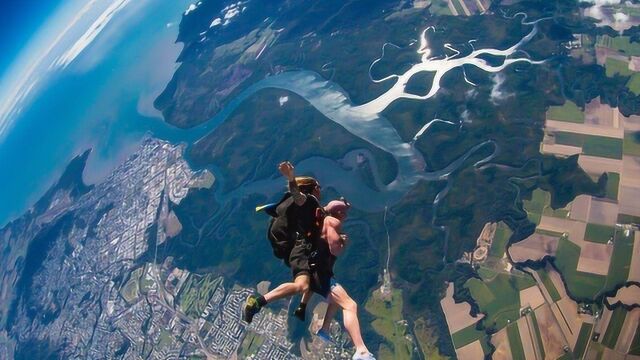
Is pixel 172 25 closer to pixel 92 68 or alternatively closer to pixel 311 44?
pixel 92 68

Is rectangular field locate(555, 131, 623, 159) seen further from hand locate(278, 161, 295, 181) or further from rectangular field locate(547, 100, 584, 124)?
hand locate(278, 161, 295, 181)

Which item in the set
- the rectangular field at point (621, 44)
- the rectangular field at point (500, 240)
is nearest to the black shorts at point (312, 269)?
the rectangular field at point (500, 240)

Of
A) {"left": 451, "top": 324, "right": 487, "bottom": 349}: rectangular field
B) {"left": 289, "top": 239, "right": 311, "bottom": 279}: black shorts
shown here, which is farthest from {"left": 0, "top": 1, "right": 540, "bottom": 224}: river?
{"left": 289, "top": 239, "right": 311, "bottom": 279}: black shorts

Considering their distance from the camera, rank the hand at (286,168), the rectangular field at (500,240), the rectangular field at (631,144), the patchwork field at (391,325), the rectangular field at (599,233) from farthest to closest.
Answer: the rectangular field at (631,144) < the rectangular field at (500,240) < the patchwork field at (391,325) < the rectangular field at (599,233) < the hand at (286,168)

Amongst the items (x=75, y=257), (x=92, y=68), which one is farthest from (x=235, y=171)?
(x=92, y=68)

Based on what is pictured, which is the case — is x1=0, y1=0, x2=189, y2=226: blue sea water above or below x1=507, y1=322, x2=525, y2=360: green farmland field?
above

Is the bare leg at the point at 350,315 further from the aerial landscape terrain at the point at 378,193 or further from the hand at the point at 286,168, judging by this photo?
the aerial landscape terrain at the point at 378,193

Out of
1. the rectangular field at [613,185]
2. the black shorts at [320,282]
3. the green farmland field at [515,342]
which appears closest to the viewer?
the black shorts at [320,282]
